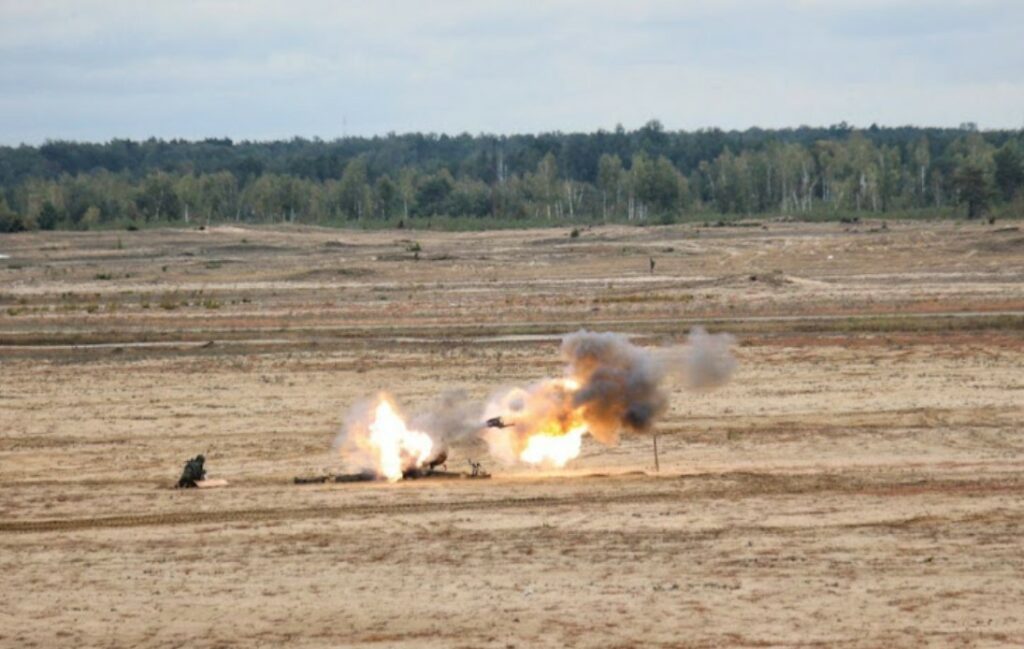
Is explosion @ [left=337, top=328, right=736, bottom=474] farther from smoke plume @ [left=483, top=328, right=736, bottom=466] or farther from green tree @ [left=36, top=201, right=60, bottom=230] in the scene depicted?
green tree @ [left=36, top=201, right=60, bottom=230]

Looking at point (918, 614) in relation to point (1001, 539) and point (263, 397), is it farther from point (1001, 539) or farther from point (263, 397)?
point (263, 397)

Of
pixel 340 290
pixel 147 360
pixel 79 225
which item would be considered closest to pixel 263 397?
pixel 147 360

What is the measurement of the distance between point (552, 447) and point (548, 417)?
69 centimetres

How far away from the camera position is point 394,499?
1100 inches

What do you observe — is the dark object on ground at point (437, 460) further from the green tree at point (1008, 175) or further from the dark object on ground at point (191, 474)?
the green tree at point (1008, 175)

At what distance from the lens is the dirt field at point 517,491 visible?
823 inches

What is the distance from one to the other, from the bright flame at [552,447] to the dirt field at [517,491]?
0.34 metres

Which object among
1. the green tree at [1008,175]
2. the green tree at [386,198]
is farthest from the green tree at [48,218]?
the green tree at [1008,175]

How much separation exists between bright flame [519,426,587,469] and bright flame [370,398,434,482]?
5.88 ft

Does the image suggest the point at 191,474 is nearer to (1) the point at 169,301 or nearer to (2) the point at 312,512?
(2) the point at 312,512

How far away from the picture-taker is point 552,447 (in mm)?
30766

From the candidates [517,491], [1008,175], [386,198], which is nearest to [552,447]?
[517,491]

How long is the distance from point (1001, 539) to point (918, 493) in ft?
11.1

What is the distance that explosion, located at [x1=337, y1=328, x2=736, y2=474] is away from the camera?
30.2 metres
